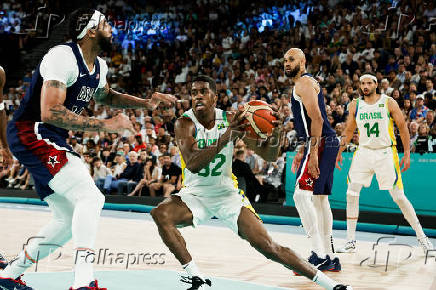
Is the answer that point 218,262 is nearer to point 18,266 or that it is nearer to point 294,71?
point 294,71

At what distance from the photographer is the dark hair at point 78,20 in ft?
12.3

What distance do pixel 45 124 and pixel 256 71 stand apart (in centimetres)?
1111

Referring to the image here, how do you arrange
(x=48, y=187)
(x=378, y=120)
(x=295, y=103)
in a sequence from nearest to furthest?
(x=48, y=187) → (x=295, y=103) → (x=378, y=120)

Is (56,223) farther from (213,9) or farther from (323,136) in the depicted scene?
(213,9)

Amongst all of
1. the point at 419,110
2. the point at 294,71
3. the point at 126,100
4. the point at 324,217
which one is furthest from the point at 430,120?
the point at 126,100

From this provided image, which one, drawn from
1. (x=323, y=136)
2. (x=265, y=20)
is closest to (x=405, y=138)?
(x=323, y=136)

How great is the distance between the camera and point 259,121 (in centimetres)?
397

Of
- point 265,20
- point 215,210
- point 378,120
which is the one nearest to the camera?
point 215,210

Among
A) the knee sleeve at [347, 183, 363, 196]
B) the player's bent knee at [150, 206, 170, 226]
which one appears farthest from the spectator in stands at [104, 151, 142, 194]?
the player's bent knee at [150, 206, 170, 226]

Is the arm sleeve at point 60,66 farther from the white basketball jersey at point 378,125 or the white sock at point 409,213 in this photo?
the white sock at point 409,213

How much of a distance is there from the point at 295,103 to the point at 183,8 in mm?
15057

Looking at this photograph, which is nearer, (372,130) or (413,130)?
(372,130)

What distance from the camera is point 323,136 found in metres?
5.62

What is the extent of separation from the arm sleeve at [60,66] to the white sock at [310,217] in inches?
105
